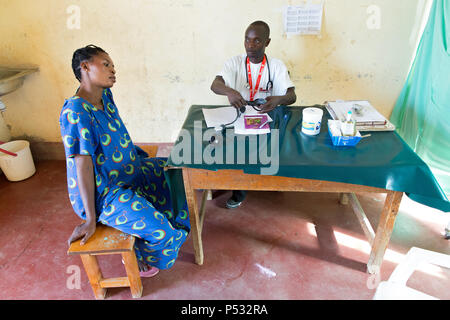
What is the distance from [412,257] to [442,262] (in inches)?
5.4

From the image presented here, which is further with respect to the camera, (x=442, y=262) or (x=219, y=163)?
(x=219, y=163)

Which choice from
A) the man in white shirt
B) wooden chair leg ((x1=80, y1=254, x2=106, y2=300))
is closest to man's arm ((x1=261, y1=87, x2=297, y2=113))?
the man in white shirt

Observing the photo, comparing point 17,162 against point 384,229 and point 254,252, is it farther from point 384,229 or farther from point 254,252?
point 384,229

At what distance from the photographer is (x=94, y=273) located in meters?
1.71

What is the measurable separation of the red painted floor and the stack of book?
0.87 meters

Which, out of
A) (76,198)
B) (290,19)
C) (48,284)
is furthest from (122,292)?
(290,19)

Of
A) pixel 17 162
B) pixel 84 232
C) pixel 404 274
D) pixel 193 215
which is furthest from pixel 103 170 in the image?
pixel 17 162

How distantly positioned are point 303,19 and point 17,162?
118 inches

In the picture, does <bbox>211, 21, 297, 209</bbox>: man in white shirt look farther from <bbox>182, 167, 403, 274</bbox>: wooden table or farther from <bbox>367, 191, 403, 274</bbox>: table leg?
<bbox>367, 191, 403, 274</bbox>: table leg

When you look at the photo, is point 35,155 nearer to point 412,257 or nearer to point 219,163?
point 219,163

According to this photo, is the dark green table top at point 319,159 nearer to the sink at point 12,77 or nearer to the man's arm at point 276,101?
the man's arm at point 276,101

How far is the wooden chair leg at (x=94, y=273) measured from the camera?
1.64 meters

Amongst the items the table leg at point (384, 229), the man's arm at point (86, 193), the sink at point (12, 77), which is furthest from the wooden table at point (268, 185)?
the sink at point (12, 77)

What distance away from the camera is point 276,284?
6.12ft
